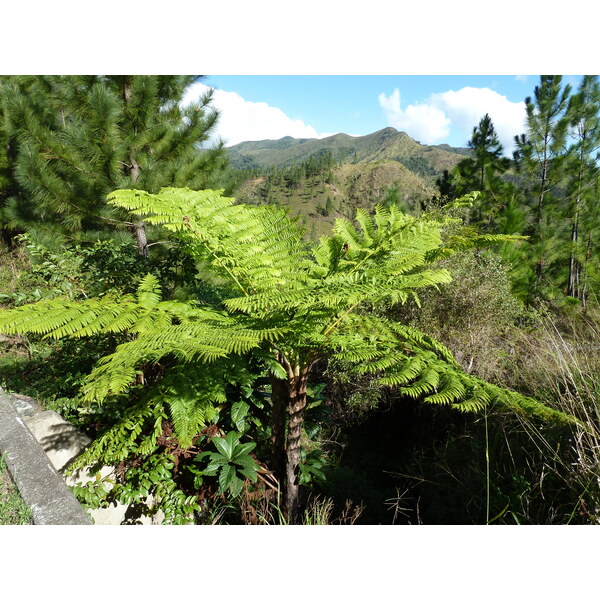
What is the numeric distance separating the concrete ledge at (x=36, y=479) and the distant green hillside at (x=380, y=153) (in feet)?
255

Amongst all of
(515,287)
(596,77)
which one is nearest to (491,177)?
(596,77)

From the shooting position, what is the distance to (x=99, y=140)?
4.35 meters

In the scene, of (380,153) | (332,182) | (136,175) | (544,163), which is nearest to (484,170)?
(544,163)

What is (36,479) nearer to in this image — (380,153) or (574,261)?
(574,261)

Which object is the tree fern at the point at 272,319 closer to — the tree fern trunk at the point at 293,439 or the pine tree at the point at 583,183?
the tree fern trunk at the point at 293,439

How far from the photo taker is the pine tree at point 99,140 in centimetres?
435

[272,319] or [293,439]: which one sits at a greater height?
[272,319]

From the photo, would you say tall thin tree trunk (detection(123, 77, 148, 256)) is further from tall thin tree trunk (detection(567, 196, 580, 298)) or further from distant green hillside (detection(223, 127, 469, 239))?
distant green hillside (detection(223, 127, 469, 239))

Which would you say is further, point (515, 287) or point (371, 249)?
point (515, 287)

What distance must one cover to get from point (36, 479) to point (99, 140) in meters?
3.95

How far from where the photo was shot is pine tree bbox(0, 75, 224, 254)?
14.3ft

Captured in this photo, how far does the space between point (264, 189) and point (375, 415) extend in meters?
58.1

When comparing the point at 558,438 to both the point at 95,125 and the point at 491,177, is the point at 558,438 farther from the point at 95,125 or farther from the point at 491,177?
the point at 491,177

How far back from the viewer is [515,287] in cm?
619
